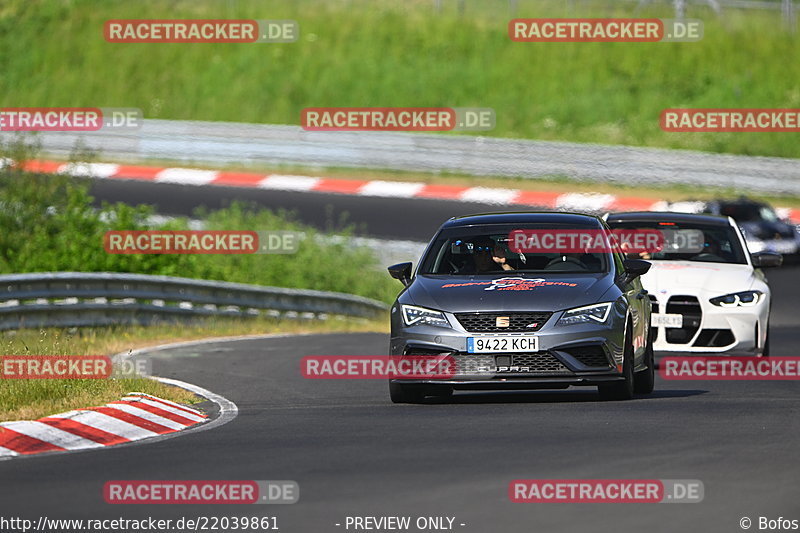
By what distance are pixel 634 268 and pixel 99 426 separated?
456 cm

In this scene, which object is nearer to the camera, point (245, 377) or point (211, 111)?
point (245, 377)

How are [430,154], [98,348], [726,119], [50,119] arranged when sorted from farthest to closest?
[726,119], [50,119], [430,154], [98,348]

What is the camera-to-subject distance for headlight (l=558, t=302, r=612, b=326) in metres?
11.9

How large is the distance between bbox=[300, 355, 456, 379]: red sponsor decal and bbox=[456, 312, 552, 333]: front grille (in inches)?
11.8

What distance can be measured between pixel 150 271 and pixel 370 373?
31.1 feet

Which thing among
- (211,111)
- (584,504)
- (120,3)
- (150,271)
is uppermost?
(120,3)

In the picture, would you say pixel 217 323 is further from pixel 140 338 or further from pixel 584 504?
pixel 584 504

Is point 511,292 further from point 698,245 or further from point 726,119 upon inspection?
point 726,119

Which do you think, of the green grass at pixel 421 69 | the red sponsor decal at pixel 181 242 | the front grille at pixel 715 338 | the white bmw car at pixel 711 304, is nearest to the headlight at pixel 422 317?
the white bmw car at pixel 711 304

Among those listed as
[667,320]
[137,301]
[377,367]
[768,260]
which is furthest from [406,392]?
[137,301]

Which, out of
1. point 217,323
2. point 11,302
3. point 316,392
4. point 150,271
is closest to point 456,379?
point 316,392

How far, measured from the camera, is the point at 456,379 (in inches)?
467

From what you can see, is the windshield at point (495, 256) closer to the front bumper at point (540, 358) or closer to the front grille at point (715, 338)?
the front bumper at point (540, 358)

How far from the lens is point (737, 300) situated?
1562cm
